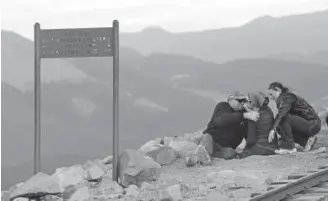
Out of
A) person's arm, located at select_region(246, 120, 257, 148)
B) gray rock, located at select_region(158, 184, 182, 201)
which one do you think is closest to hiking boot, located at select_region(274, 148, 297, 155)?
person's arm, located at select_region(246, 120, 257, 148)

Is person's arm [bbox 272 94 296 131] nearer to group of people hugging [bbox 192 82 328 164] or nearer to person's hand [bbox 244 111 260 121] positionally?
group of people hugging [bbox 192 82 328 164]

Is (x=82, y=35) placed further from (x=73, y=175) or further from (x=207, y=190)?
(x=207, y=190)

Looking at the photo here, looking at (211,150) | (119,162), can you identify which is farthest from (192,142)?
(119,162)

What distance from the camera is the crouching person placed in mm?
10062

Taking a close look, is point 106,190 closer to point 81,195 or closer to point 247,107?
point 81,195

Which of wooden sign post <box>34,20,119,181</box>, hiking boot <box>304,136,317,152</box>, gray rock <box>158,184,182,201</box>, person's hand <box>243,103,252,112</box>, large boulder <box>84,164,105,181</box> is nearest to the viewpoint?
gray rock <box>158,184,182,201</box>

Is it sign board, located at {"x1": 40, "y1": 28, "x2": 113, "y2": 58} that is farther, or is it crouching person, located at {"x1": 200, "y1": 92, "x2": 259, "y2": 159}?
crouching person, located at {"x1": 200, "y1": 92, "x2": 259, "y2": 159}

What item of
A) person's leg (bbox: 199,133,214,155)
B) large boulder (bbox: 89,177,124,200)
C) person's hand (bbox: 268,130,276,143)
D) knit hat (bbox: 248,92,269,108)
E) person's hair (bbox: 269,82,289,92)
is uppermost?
person's hair (bbox: 269,82,289,92)

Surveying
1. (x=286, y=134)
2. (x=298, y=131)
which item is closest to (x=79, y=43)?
(x=286, y=134)

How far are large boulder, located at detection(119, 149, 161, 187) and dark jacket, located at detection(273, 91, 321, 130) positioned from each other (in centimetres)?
197

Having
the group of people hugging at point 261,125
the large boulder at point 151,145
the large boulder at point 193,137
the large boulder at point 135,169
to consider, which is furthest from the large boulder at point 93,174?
the large boulder at point 193,137

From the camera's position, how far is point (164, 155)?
9727mm

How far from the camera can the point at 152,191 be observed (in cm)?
785

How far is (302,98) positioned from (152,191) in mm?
3137
